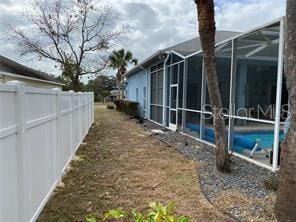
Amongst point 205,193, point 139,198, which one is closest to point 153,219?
point 139,198

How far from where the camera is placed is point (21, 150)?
3158 millimetres

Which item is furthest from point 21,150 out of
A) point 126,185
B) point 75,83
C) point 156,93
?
point 75,83

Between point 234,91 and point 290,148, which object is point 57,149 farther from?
point 234,91

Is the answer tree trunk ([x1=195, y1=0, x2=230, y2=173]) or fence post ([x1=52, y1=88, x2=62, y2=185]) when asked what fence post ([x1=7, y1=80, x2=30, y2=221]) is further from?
tree trunk ([x1=195, y1=0, x2=230, y2=173])

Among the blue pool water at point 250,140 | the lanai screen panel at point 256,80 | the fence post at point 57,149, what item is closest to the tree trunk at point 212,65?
the blue pool water at point 250,140

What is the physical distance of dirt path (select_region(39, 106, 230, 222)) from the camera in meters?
4.49

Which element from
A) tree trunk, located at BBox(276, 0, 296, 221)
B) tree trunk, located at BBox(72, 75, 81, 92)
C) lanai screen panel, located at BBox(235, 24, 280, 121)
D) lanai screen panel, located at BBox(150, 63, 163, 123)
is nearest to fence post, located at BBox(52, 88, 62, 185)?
tree trunk, located at BBox(276, 0, 296, 221)

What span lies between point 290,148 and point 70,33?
88.3 feet

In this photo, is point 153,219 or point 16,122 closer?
point 153,219

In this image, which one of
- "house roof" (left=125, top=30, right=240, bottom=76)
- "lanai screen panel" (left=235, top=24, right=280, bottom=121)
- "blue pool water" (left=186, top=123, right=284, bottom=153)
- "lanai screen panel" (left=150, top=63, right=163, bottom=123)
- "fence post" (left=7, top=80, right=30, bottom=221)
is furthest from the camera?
"lanai screen panel" (left=150, top=63, right=163, bottom=123)

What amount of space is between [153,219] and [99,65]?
93.6ft

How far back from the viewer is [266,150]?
314 inches

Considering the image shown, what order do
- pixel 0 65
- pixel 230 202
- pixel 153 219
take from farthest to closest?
pixel 0 65 → pixel 230 202 → pixel 153 219

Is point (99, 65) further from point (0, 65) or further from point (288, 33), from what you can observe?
point (288, 33)
